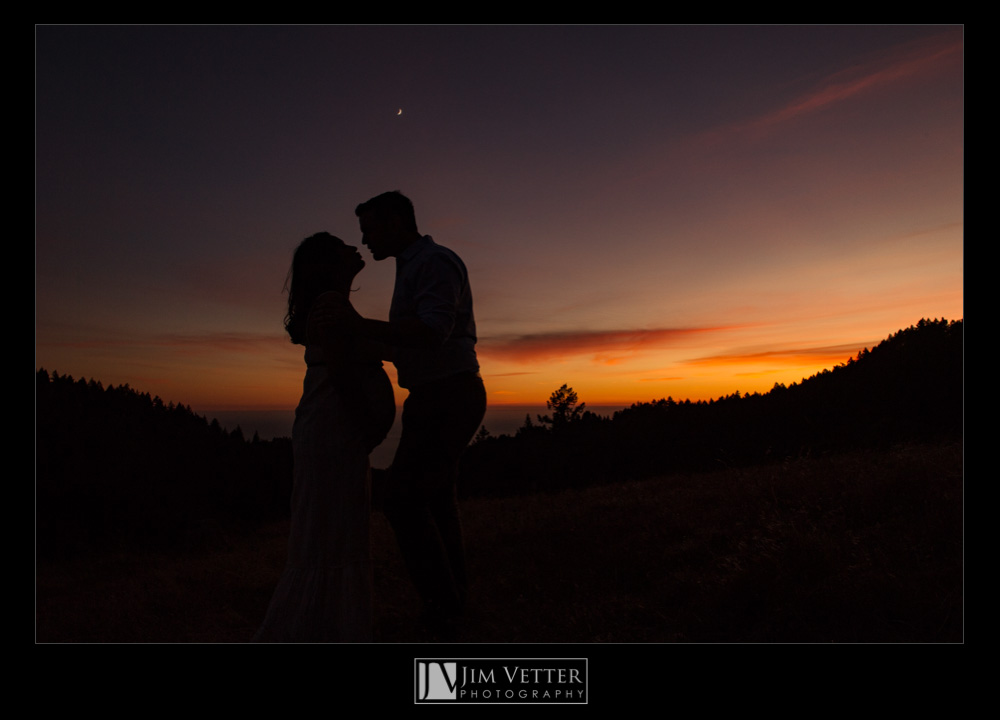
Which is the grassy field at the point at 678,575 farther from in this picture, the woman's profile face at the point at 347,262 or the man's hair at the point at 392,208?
the man's hair at the point at 392,208

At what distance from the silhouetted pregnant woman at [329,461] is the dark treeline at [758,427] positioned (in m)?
6.25

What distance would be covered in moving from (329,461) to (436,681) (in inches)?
43.7

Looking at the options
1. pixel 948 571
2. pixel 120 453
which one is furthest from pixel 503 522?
pixel 120 453

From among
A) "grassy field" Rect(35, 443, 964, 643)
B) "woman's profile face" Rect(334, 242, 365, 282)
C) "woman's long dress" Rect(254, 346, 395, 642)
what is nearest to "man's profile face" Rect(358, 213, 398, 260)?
"woman's profile face" Rect(334, 242, 365, 282)

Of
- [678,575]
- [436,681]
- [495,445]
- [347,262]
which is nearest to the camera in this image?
[436,681]

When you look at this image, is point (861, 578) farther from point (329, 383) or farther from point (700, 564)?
point (329, 383)

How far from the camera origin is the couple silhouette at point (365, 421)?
8.98 feet

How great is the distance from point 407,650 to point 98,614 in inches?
122

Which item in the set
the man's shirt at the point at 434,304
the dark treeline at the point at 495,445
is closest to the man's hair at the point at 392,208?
the man's shirt at the point at 434,304

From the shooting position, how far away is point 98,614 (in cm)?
422

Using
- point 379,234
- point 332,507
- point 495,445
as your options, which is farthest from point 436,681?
point 495,445

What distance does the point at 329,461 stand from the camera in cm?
286

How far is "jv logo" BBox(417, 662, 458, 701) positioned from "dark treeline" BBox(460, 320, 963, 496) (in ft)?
20.4

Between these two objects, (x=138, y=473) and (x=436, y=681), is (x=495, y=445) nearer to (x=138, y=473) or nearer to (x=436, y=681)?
(x=138, y=473)
